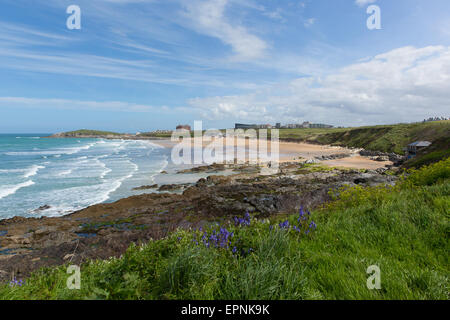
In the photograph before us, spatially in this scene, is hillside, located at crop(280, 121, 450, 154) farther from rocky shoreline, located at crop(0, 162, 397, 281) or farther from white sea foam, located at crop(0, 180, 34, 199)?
white sea foam, located at crop(0, 180, 34, 199)

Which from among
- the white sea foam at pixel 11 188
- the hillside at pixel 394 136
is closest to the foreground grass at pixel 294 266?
the white sea foam at pixel 11 188

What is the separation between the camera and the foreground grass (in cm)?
273

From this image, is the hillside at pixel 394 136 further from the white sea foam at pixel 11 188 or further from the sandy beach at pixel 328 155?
the white sea foam at pixel 11 188

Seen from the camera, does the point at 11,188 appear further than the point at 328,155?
No

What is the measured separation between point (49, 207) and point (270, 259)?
22.1 m

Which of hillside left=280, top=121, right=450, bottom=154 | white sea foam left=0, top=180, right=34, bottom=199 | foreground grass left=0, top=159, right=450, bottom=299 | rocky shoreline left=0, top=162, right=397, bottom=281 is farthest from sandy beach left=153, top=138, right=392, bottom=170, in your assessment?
white sea foam left=0, top=180, right=34, bottom=199

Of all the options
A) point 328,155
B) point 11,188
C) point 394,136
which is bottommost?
point 11,188

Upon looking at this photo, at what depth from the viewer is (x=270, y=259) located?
336 cm

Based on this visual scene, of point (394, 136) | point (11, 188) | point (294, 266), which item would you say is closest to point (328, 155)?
point (394, 136)

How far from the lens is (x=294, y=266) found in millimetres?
3236

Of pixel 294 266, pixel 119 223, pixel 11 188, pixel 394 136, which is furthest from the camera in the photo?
pixel 394 136

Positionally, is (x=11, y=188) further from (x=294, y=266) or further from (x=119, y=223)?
(x=294, y=266)
